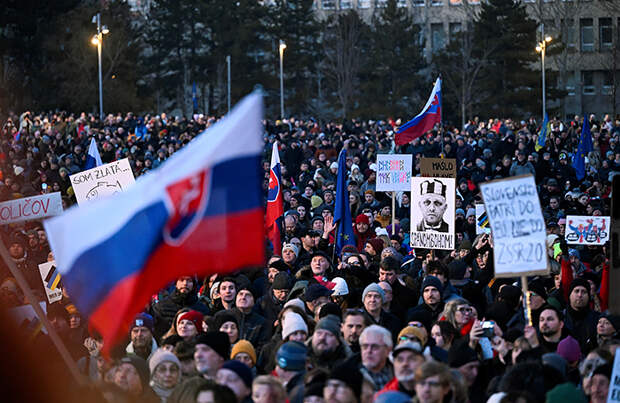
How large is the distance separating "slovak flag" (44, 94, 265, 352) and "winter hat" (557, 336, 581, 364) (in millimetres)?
3007

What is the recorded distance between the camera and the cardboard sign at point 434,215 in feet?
41.5

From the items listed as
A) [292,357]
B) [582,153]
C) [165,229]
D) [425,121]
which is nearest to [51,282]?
[292,357]

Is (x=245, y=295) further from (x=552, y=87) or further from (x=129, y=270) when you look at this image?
(x=552, y=87)

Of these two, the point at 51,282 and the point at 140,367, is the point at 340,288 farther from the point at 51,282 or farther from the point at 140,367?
the point at 140,367

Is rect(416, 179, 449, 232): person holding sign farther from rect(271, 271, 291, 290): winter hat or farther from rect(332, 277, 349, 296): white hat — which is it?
rect(332, 277, 349, 296): white hat

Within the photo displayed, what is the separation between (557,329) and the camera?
8492 millimetres

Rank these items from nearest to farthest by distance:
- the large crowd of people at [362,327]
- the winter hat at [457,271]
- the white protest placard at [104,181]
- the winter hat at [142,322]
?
the large crowd of people at [362,327]
the winter hat at [142,322]
the winter hat at [457,271]
the white protest placard at [104,181]

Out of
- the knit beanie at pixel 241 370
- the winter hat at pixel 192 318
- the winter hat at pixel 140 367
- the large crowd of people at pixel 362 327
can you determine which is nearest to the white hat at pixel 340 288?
the large crowd of people at pixel 362 327

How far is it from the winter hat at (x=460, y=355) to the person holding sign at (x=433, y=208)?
4.87m

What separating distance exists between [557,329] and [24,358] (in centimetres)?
364

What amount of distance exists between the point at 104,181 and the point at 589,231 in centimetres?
565

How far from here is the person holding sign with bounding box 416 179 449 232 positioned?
500 inches

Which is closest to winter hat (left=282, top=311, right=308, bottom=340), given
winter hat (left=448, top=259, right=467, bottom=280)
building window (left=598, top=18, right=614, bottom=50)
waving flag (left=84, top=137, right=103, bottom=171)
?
winter hat (left=448, top=259, right=467, bottom=280)

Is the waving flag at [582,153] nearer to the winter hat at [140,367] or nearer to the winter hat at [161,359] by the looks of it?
the winter hat at [140,367]
